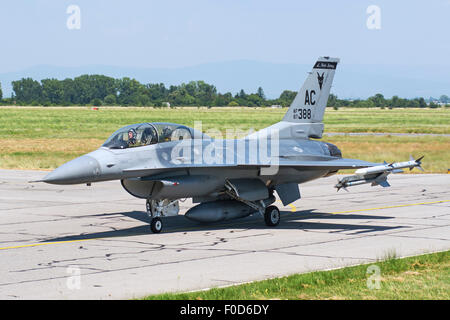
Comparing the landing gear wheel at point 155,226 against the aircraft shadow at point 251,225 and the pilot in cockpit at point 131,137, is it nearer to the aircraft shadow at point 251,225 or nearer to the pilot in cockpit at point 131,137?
the aircraft shadow at point 251,225

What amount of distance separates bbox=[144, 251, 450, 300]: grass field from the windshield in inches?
235

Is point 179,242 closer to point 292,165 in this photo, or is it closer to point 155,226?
point 155,226

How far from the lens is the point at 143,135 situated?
15.3 m

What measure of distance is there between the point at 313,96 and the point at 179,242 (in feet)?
23.6

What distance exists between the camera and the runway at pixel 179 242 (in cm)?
1077

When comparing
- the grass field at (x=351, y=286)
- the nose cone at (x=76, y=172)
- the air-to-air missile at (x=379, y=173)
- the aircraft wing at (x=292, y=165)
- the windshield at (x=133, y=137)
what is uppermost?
the windshield at (x=133, y=137)

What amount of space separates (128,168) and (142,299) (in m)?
6.03

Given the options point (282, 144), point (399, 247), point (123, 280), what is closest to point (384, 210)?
point (282, 144)

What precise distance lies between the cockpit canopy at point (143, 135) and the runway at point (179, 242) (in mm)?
2187

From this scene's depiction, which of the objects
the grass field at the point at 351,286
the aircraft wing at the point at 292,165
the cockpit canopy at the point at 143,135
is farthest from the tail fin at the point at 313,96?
the grass field at the point at 351,286

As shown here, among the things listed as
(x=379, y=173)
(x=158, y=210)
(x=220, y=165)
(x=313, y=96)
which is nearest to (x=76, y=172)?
(x=158, y=210)

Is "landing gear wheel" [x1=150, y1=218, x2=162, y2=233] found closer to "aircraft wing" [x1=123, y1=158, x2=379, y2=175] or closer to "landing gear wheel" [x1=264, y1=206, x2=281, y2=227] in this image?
"aircraft wing" [x1=123, y1=158, x2=379, y2=175]

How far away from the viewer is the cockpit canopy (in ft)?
49.3

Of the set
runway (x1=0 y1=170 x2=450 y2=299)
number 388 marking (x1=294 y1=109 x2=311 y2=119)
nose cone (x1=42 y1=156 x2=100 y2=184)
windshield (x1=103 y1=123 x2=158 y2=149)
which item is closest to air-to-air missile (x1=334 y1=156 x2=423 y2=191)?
runway (x1=0 y1=170 x2=450 y2=299)
